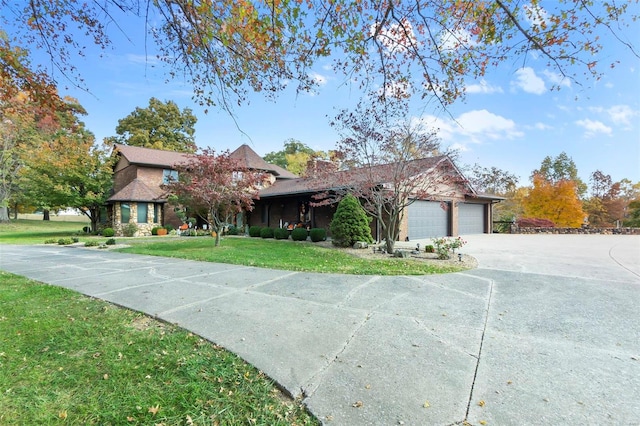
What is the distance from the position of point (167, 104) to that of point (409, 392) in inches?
1577

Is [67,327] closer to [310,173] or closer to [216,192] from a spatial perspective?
[216,192]

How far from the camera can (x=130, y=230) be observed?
19.9 m

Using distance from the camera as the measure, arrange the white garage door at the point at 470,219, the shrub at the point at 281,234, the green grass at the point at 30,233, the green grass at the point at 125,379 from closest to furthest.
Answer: the green grass at the point at 125,379
the shrub at the point at 281,234
the green grass at the point at 30,233
the white garage door at the point at 470,219

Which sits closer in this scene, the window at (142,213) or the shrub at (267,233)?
the shrub at (267,233)

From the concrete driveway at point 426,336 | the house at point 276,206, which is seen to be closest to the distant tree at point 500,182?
the house at point 276,206

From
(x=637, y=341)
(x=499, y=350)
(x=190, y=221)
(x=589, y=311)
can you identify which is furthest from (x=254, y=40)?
(x=190, y=221)

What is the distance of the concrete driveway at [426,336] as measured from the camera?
2.20m

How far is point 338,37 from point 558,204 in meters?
30.2

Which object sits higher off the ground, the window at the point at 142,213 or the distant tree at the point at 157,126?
the distant tree at the point at 157,126

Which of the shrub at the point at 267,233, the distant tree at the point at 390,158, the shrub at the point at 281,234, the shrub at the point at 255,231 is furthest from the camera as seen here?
the shrub at the point at 255,231

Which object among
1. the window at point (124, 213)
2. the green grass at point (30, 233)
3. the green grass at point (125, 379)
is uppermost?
the window at point (124, 213)

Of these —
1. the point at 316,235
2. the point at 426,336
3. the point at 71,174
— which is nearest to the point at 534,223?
the point at 316,235

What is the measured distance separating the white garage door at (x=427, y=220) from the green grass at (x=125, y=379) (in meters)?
14.1

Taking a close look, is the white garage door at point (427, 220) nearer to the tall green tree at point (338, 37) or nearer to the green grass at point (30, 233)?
the tall green tree at point (338, 37)
